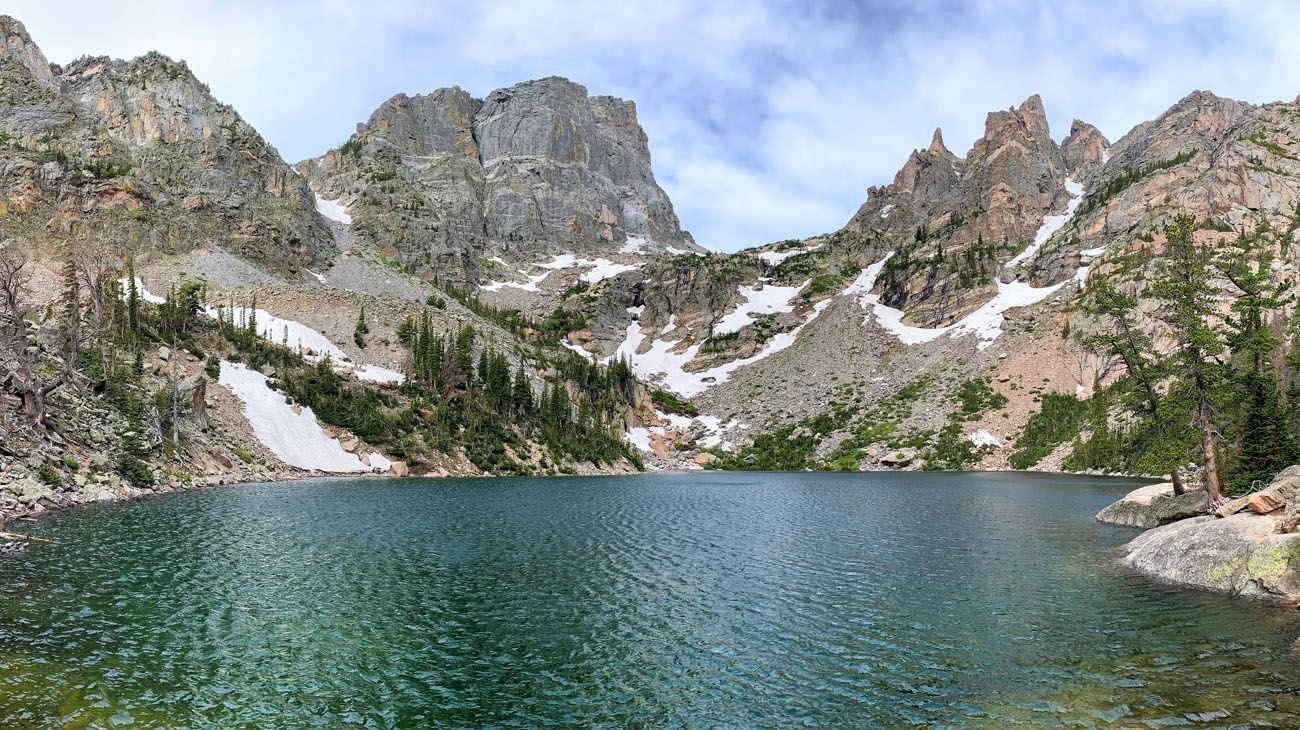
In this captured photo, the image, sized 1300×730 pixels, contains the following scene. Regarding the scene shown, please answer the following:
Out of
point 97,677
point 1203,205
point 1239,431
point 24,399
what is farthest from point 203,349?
point 1203,205

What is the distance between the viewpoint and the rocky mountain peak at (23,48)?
176 metres

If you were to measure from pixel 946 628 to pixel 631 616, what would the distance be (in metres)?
9.52

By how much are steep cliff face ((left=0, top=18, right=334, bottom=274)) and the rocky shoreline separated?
14607cm

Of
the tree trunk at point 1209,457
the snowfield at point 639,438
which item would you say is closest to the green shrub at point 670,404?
the snowfield at point 639,438

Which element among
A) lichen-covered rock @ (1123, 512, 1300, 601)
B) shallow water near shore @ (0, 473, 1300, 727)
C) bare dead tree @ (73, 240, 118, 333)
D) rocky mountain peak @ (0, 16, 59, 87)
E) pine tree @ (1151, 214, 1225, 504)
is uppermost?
rocky mountain peak @ (0, 16, 59, 87)

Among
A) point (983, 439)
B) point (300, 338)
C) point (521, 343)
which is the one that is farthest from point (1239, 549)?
point (521, 343)

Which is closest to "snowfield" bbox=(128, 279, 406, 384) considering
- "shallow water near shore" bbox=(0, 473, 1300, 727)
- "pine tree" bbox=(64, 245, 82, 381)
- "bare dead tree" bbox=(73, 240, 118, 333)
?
"bare dead tree" bbox=(73, 240, 118, 333)

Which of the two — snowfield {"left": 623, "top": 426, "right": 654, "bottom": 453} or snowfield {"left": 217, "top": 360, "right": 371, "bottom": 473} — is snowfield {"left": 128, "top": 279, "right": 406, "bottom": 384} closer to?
snowfield {"left": 217, "top": 360, "right": 371, "bottom": 473}

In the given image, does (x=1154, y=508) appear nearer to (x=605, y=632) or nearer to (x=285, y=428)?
(x=605, y=632)

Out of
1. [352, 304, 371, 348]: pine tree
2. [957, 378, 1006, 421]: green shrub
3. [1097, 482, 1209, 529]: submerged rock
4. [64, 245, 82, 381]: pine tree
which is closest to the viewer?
[1097, 482, 1209, 529]: submerged rock

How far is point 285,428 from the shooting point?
79.1 metres

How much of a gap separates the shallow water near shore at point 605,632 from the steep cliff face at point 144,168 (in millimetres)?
112201

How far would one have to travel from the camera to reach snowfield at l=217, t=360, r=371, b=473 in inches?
3000

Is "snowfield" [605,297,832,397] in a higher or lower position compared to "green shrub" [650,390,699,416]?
higher
